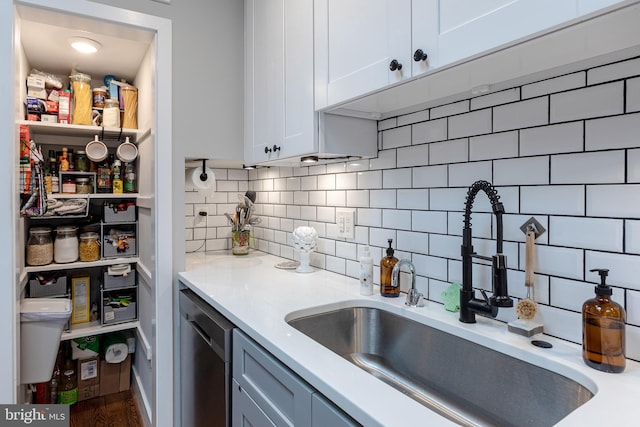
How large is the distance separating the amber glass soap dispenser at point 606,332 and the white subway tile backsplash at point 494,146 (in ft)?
1.39

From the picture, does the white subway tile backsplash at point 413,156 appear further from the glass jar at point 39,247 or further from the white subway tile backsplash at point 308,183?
the glass jar at point 39,247

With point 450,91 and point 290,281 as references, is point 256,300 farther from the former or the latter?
point 450,91

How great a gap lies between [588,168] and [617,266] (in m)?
0.25

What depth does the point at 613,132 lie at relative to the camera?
0.88 metres

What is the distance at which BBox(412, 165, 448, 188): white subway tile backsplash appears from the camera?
1284 mm

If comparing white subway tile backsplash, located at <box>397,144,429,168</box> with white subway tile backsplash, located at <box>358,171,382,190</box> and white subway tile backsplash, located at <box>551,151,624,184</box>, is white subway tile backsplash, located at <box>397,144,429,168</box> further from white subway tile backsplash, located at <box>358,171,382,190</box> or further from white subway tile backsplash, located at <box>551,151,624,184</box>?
white subway tile backsplash, located at <box>551,151,624,184</box>

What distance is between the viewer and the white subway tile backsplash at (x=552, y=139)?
946 mm

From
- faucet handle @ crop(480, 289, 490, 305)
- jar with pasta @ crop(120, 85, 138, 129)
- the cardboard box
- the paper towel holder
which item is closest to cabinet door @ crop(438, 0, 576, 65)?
faucet handle @ crop(480, 289, 490, 305)

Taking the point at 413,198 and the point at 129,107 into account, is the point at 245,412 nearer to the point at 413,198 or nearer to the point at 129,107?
the point at 413,198

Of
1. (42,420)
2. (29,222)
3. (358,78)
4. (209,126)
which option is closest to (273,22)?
(209,126)

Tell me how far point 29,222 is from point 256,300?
6.00ft

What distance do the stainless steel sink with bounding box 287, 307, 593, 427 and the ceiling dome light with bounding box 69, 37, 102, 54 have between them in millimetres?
1822

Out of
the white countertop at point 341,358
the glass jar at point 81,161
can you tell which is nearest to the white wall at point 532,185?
the white countertop at point 341,358

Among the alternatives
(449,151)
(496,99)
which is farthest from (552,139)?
(449,151)
